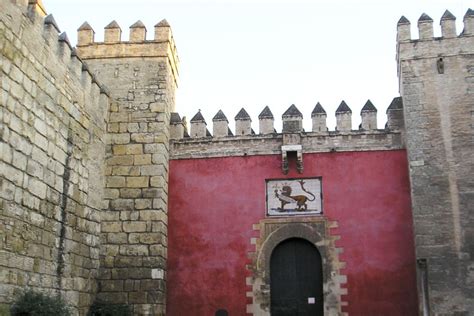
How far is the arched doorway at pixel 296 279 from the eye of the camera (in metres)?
9.22

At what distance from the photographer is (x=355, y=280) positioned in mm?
9125

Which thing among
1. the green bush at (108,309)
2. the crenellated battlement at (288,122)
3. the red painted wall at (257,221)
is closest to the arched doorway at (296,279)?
the red painted wall at (257,221)

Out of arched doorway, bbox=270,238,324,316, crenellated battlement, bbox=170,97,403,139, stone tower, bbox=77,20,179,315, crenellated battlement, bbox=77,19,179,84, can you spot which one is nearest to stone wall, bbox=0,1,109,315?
stone tower, bbox=77,20,179,315

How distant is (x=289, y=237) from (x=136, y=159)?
2.78 metres

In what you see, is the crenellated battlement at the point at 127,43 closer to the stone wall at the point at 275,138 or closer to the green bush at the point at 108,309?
the stone wall at the point at 275,138

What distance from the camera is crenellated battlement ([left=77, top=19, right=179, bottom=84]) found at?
10.1 meters

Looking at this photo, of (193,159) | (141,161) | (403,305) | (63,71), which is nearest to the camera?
(63,71)

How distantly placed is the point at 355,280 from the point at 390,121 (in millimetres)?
2723

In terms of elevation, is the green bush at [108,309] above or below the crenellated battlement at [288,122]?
below

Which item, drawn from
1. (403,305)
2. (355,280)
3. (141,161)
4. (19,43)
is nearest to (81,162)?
(141,161)

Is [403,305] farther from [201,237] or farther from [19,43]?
[19,43]

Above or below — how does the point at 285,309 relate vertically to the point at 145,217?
below

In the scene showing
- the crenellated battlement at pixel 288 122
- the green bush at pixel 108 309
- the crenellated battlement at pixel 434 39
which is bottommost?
the green bush at pixel 108 309

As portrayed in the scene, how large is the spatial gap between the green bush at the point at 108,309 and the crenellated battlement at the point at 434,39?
596cm
